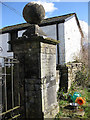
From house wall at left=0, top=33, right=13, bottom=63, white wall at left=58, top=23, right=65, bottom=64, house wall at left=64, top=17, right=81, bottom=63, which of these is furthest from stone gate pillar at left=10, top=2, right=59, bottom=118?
house wall at left=0, top=33, right=13, bottom=63

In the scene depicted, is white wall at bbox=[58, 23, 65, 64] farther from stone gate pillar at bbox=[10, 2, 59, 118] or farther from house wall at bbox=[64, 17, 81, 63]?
stone gate pillar at bbox=[10, 2, 59, 118]

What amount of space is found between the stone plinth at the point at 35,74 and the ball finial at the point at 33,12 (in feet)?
1.63

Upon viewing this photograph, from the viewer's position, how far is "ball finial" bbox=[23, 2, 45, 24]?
296 centimetres

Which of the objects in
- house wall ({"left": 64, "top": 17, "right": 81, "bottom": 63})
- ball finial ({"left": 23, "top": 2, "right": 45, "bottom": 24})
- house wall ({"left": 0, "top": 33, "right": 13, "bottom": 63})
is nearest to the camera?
ball finial ({"left": 23, "top": 2, "right": 45, "bottom": 24})

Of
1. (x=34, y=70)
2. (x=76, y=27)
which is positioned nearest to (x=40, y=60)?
(x=34, y=70)

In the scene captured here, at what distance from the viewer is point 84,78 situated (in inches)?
290

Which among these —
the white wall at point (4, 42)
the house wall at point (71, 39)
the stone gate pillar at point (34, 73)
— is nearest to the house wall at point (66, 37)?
the house wall at point (71, 39)

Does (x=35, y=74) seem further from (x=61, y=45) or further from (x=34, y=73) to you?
(x=61, y=45)

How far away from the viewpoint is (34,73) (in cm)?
285

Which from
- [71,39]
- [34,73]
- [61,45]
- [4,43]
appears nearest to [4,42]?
[4,43]

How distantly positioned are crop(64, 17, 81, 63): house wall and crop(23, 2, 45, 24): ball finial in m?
6.51

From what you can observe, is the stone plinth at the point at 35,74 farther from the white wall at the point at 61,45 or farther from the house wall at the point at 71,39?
the house wall at the point at 71,39

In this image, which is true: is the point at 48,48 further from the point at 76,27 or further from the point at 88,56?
the point at 76,27

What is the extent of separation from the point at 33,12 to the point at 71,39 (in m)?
8.01
